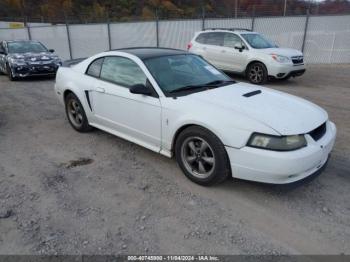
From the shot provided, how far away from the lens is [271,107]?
3502 millimetres

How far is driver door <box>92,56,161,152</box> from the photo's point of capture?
398 centimetres

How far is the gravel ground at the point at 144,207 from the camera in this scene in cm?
276

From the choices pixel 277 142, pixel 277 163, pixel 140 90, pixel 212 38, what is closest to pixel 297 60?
pixel 212 38

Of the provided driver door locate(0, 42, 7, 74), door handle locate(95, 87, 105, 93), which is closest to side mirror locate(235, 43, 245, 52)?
door handle locate(95, 87, 105, 93)

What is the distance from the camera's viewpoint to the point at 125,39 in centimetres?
1817

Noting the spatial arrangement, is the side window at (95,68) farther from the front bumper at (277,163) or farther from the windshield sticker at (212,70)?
the front bumper at (277,163)

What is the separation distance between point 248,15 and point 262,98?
14.3 m

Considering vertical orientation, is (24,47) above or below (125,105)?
below

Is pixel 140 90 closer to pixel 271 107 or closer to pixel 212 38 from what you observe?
pixel 271 107

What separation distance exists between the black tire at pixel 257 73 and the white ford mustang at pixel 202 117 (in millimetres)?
5736

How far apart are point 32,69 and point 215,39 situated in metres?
6.61

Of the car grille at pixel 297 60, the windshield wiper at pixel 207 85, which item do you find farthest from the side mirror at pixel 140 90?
the car grille at pixel 297 60

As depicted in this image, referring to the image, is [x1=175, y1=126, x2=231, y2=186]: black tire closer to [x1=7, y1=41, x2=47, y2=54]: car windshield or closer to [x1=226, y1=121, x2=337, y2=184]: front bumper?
[x1=226, y1=121, x2=337, y2=184]: front bumper

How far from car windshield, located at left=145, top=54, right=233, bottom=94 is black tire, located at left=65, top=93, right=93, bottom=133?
174cm
